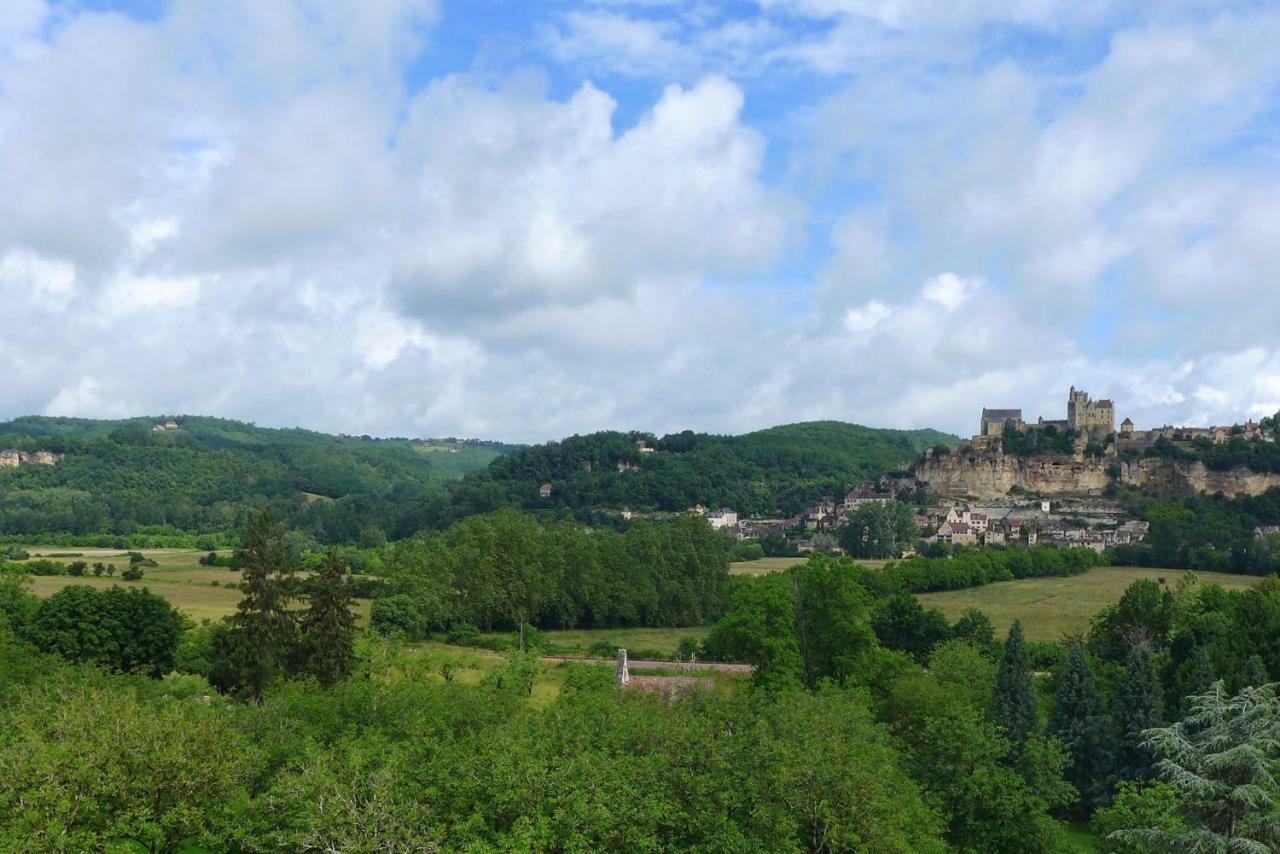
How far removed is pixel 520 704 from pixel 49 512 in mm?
129976

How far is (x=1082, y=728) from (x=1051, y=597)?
45549 mm

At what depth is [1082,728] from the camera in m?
35.6

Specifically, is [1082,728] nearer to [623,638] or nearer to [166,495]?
[623,638]

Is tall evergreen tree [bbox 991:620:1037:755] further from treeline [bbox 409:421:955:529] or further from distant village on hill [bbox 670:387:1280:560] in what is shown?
treeline [bbox 409:421:955:529]

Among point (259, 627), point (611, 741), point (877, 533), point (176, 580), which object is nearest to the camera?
point (611, 741)

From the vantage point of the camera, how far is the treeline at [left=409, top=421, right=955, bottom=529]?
146m

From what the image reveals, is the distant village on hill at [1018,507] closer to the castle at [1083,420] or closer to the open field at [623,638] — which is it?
the castle at [1083,420]

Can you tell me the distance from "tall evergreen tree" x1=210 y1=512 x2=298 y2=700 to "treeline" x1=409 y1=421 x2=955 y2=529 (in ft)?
306

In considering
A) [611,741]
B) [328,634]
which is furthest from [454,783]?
[328,634]

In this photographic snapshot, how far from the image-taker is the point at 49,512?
134000 mm

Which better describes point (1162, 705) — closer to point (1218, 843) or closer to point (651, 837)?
point (1218, 843)

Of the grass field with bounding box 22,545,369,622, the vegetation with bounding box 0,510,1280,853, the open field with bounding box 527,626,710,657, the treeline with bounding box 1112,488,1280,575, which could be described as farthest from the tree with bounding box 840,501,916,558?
the vegetation with bounding box 0,510,1280,853

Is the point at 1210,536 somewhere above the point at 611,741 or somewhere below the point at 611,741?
above

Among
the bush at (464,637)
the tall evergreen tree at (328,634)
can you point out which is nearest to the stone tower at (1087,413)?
the bush at (464,637)
